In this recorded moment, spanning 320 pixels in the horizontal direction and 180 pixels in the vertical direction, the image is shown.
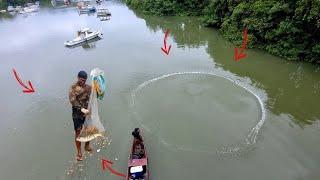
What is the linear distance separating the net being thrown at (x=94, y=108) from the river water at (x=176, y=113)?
10.4ft

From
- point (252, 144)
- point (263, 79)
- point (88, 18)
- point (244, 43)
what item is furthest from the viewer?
point (88, 18)

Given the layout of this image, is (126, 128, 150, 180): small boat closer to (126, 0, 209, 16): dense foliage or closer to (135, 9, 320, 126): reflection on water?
(135, 9, 320, 126): reflection on water

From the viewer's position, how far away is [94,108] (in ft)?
28.7

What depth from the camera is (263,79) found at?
62.4 feet

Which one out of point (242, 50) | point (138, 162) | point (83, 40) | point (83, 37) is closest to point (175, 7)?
point (83, 37)

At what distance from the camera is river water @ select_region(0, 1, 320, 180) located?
40.0 ft

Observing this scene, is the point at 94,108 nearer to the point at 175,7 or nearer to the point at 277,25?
the point at 277,25

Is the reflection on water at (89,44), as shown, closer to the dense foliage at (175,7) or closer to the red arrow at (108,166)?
the dense foliage at (175,7)

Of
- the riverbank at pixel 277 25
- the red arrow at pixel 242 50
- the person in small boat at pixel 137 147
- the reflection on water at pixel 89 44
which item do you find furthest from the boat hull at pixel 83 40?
the person in small boat at pixel 137 147

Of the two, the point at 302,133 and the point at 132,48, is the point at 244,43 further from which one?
the point at 302,133

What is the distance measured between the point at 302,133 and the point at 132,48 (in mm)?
15368

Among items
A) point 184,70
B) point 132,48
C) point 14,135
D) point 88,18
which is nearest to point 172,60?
point 184,70

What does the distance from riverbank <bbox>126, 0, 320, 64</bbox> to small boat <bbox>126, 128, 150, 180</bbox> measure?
12669 millimetres

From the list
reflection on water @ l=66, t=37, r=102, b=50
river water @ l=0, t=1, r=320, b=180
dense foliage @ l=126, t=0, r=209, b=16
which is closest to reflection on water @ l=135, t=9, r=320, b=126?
river water @ l=0, t=1, r=320, b=180
